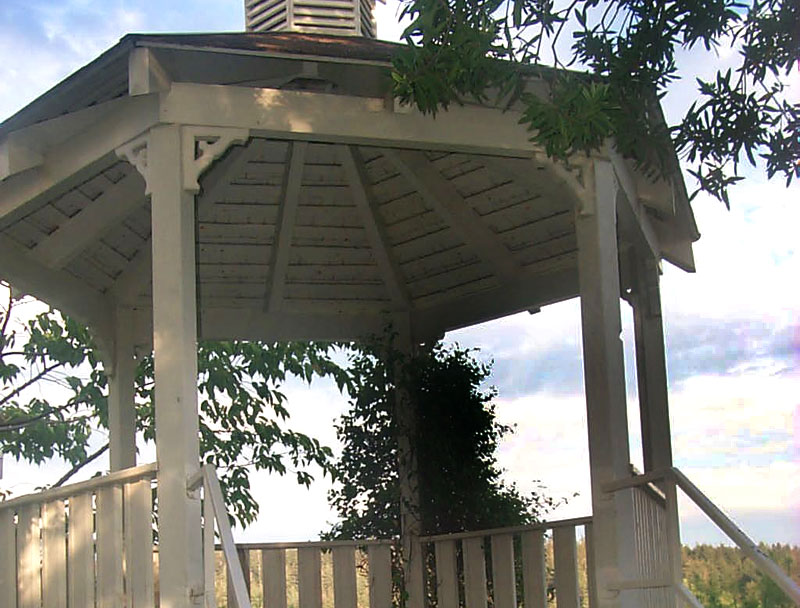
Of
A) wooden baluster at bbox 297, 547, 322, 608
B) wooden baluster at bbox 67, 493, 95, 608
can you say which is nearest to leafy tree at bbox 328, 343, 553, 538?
wooden baluster at bbox 297, 547, 322, 608

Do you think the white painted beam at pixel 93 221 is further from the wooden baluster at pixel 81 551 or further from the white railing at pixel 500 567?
the white railing at pixel 500 567

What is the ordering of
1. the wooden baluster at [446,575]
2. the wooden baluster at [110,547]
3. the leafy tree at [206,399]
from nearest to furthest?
the wooden baluster at [110,547], the wooden baluster at [446,575], the leafy tree at [206,399]

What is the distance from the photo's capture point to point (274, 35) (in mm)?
5035

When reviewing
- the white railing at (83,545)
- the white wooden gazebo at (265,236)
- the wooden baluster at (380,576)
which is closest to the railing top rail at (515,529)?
the wooden baluster at (380,576)

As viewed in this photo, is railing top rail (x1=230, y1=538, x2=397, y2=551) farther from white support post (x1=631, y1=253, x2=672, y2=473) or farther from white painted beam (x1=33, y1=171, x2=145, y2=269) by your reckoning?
white painted beam (x1=33, y1=171, x2=145, y2=269)

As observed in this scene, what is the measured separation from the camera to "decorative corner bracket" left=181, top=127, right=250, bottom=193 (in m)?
4.73

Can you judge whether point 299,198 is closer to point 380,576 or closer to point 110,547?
point 380,576

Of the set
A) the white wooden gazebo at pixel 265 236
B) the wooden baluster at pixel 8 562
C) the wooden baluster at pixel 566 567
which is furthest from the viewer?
the wooden baluster at pixel 566 567

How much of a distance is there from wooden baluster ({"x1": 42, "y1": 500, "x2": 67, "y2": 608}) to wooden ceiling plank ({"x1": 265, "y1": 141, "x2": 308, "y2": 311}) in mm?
Answer: 2858

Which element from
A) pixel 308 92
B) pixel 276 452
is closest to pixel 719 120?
pixel 308 92

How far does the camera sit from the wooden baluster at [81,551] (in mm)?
4980

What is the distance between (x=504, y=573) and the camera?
25.1ft

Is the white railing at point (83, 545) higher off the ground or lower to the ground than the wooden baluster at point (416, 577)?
higher

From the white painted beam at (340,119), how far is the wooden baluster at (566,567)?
291cm
